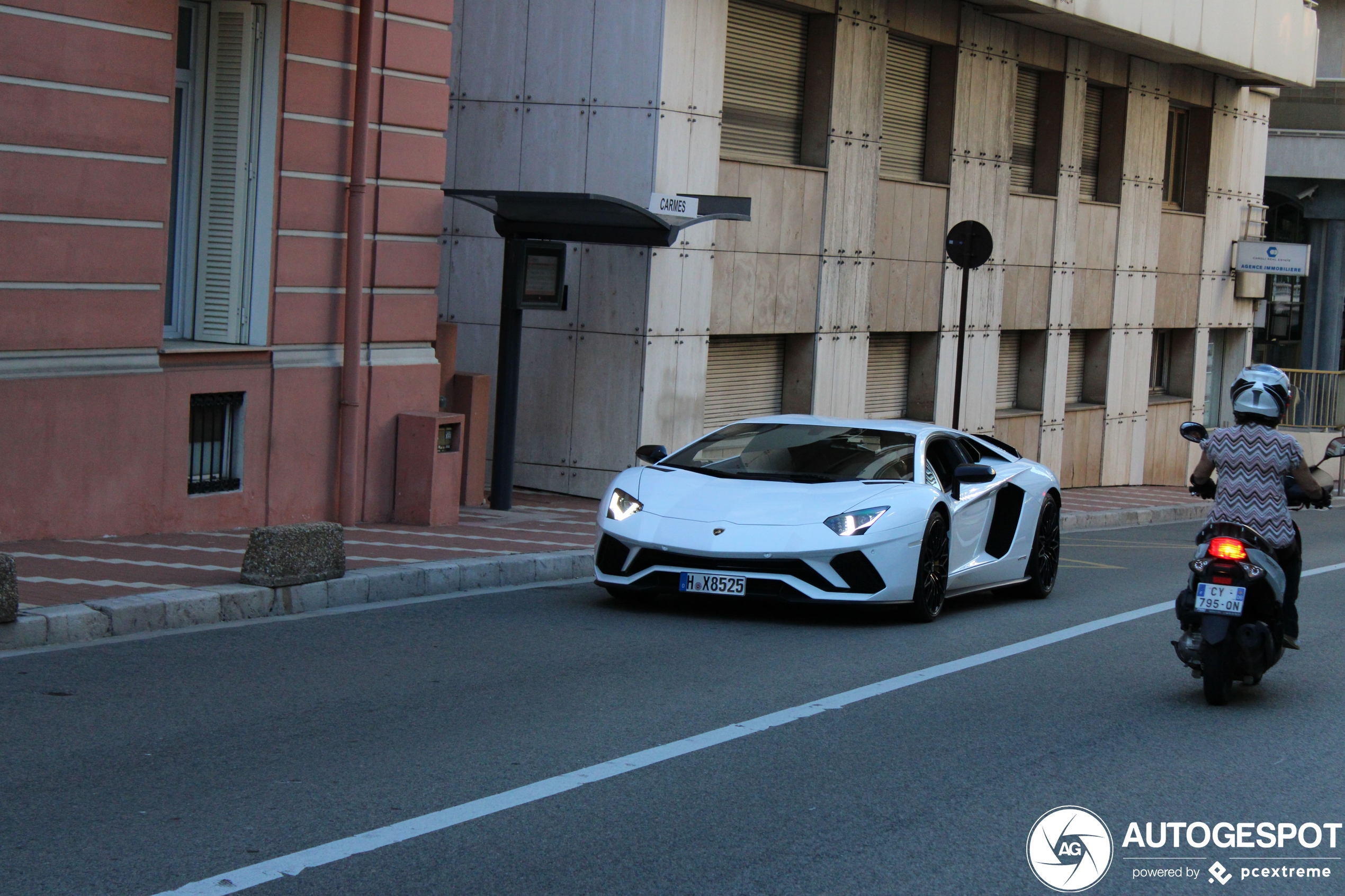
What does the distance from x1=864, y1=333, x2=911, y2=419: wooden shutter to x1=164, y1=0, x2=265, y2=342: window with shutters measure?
10.2 meters

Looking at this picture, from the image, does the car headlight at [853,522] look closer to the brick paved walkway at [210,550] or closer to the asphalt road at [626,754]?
the asphalt road at [626,754]

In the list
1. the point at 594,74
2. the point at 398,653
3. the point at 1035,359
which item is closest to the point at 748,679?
the point at 398,653

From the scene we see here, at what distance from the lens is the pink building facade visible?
10703 millimetres

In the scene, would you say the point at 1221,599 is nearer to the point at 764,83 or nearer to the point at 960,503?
the point at 960,503

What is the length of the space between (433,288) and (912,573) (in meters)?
5.91

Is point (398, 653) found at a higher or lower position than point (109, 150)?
lower

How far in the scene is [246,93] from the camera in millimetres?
12461

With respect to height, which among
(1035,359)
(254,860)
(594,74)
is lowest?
(254,860)

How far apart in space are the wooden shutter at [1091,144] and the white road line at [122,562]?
18.5m

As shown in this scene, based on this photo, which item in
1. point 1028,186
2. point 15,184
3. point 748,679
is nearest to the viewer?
point 748,679

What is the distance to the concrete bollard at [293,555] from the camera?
9.45 meters

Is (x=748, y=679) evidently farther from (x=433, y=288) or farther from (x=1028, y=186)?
(x=1028, y=186)

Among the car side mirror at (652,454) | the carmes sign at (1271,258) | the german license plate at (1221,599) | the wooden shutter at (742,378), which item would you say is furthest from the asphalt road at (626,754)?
Result: the carmes sign at (1271,258)

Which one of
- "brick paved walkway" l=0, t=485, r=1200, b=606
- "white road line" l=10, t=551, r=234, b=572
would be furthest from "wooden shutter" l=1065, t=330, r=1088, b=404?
"white road line" l=10, t=551, r=234, b=572
